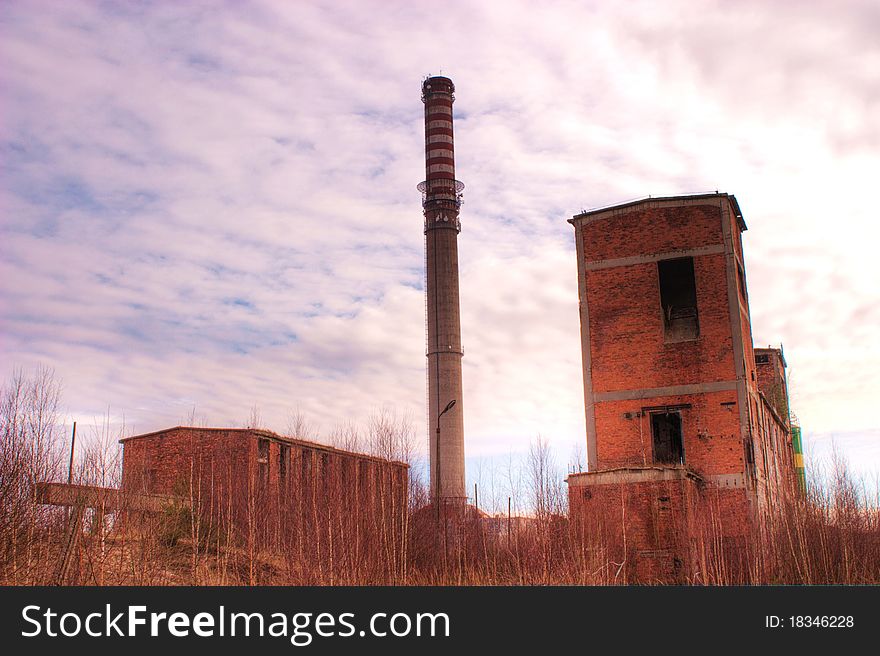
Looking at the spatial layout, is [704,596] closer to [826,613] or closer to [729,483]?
[826,613]

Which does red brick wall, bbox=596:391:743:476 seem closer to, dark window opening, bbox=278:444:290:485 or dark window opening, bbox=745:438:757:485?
dark window opening, bbox=745:438:757:485

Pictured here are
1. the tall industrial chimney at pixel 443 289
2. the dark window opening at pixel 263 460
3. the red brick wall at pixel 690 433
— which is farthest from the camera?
the tall industrial chimney at pixel 443 289

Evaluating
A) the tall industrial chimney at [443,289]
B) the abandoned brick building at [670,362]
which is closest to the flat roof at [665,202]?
the abandoned brick building at [670,362]

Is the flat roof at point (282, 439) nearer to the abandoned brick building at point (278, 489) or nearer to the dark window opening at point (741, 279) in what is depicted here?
the abandoned brick building at point (278, 489)

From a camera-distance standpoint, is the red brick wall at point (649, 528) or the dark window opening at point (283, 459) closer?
the red brick wall at point (649, 528)

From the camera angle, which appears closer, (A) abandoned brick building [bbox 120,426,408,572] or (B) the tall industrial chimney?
(A) abandoned brick building [bbox 120,426,408,572]

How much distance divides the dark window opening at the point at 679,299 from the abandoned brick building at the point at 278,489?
886 centimetres

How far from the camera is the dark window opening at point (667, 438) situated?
22.6m

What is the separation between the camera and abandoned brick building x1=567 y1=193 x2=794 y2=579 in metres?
21.0

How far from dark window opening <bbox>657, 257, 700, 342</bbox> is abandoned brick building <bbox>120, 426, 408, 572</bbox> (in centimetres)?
886

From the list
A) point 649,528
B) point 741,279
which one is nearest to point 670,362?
point 741,279

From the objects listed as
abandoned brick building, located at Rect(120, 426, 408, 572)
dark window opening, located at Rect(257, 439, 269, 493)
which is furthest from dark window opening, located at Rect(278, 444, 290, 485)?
dark window opening, located at Rect(257, 439, 269, 493)

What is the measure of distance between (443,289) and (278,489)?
18690mm

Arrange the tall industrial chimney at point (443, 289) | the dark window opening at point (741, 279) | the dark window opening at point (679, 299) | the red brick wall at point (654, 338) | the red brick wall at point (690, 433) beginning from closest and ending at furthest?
the red brick wall at point (690, 433), the red brick wall at point (654, 338), the dark window opening at point (679, 299), the dark window opening at point (741, 279), the tall industrial chimney at point (443, 289)
